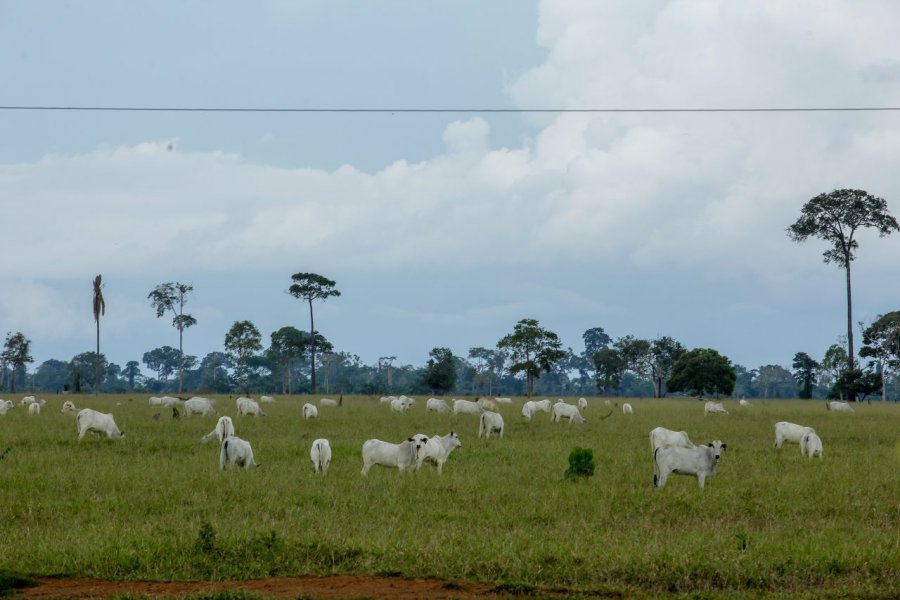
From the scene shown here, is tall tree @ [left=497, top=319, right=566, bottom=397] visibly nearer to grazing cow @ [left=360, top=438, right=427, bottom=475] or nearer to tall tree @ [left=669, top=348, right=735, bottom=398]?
tall tree @ [left=669, top=348, right=735, bottom=398]

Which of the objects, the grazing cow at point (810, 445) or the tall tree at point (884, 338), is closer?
the grazing cow at point (810, 445)

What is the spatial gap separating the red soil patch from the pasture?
0.31 m

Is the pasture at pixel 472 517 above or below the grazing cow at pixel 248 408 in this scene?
below

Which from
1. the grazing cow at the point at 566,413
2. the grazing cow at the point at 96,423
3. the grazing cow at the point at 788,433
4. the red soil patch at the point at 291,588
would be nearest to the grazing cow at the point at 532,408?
the grazing cow at the point at 566,413

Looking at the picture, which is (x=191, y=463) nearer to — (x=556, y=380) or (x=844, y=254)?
(x=844, y=254)

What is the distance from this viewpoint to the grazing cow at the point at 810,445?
22828mm

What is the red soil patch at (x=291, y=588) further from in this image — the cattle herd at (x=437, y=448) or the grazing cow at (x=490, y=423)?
the grazing cow at (x=490, y=423)

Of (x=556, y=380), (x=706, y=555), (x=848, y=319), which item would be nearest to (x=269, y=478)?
(x=706, y=555)

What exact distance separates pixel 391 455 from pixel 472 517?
568cm

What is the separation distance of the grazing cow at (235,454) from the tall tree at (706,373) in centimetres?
5895

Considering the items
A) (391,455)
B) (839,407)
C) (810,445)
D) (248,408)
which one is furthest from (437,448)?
(839,407)

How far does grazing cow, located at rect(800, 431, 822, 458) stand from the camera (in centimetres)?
2283

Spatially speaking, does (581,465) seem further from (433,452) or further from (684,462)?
(433,452)

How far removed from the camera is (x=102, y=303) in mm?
71250
